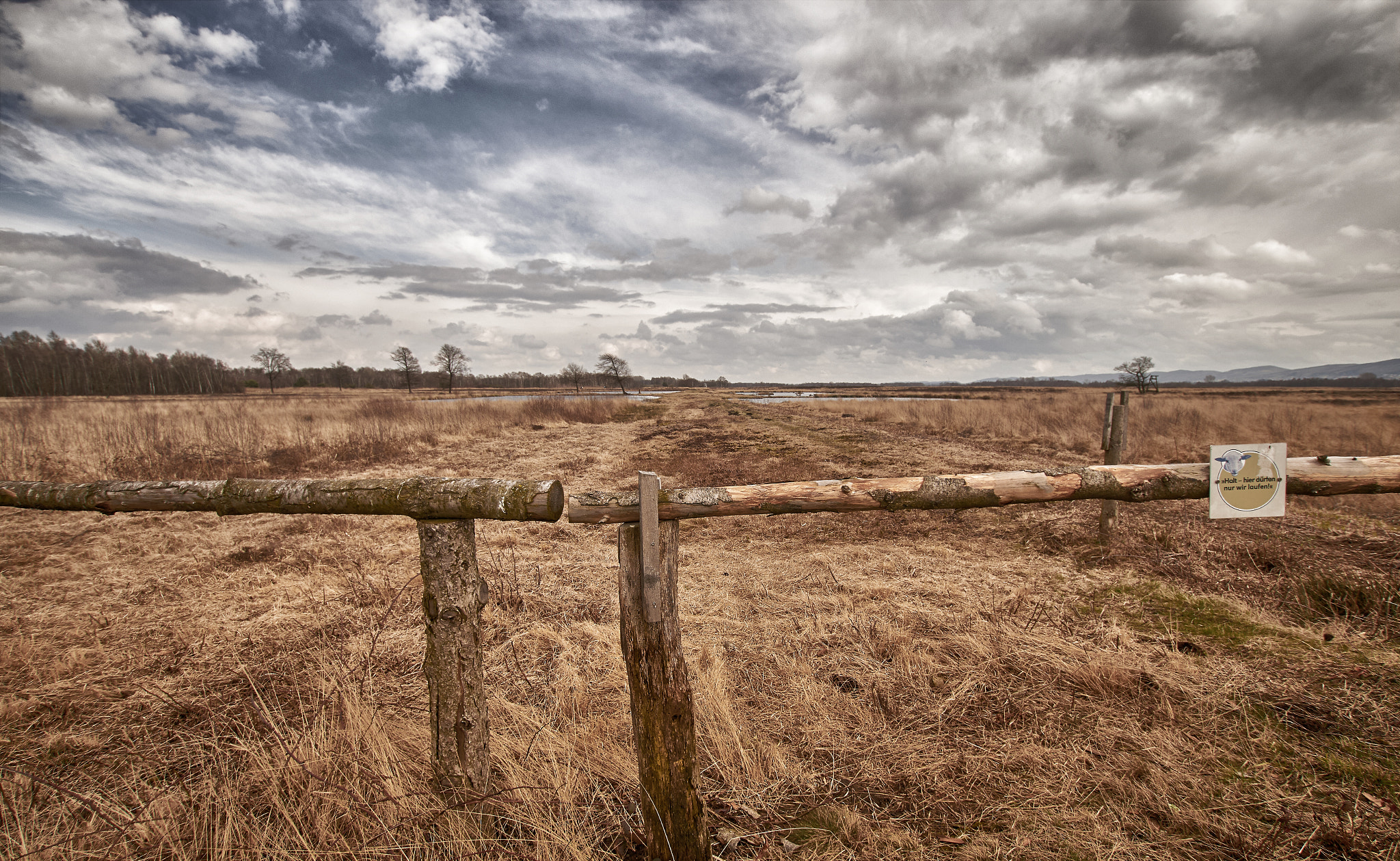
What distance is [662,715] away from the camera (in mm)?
2236

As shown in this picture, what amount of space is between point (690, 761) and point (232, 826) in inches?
78.5

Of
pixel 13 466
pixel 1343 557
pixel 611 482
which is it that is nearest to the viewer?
pixel 1343 557

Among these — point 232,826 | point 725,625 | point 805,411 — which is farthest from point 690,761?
point 805,411

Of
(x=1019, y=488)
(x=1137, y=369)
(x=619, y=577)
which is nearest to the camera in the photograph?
(x=619, y=577)

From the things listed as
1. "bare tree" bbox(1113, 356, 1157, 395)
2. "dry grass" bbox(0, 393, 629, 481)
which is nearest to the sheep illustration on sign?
"dry grass" bbox(0, 393, 629, 481)

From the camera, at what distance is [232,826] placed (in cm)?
224

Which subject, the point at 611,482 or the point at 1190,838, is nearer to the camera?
the point at 1190,838

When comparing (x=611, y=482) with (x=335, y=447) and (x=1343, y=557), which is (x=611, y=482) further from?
(x=1343, y=557)

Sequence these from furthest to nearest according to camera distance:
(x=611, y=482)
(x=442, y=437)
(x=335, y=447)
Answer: (x=442, y=437)
(x=335, y=447)
(x=611, y=482)

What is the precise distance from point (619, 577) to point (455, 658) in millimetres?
834

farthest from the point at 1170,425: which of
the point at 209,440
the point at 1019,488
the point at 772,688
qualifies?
the point at 209,440

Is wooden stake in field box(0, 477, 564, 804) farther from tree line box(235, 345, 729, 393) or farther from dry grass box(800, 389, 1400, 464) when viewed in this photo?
tree line box(235, 345, 729, 393)

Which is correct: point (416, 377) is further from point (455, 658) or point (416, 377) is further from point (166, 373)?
point (455, 658)

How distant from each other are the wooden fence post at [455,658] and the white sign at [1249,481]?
4114 mm
